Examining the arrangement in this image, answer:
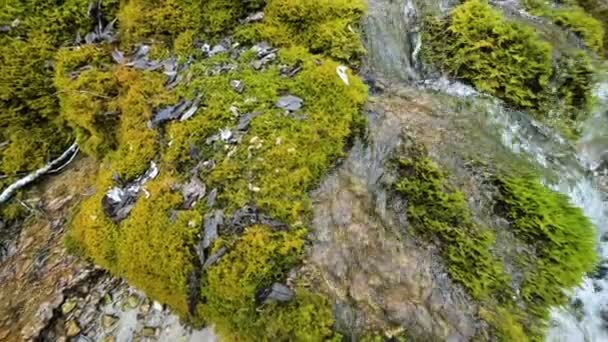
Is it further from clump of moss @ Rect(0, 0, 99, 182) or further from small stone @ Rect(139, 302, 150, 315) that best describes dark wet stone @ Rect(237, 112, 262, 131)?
clump of moss @ Rect(0, 0, 99, 182)

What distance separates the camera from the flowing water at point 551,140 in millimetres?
2234

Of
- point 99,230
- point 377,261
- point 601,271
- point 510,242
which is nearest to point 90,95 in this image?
point 99,230

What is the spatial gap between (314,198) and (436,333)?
0.88 m

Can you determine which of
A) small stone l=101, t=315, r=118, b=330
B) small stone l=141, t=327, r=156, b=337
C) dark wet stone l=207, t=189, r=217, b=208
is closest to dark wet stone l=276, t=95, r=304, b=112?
dark wet stone l=207, t=189, r=217, b=208

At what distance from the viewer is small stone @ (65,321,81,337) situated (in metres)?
2.64

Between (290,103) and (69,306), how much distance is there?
6.33ft

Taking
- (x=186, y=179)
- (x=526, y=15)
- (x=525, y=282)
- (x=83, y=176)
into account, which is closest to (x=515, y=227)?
(x=525, y=282)

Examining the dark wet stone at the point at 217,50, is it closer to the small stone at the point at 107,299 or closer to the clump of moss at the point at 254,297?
the clump of moss at the point at 254,297

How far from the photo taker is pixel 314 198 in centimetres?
228

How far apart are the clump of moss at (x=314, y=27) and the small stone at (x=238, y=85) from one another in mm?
489

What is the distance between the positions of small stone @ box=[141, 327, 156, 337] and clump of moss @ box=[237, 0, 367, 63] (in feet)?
6.81

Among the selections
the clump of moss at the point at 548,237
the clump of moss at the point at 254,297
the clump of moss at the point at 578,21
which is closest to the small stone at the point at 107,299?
the clump of moss at the point at 254,297

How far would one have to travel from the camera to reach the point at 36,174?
3328mm

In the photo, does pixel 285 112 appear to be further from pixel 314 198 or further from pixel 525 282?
pixel 525 282
